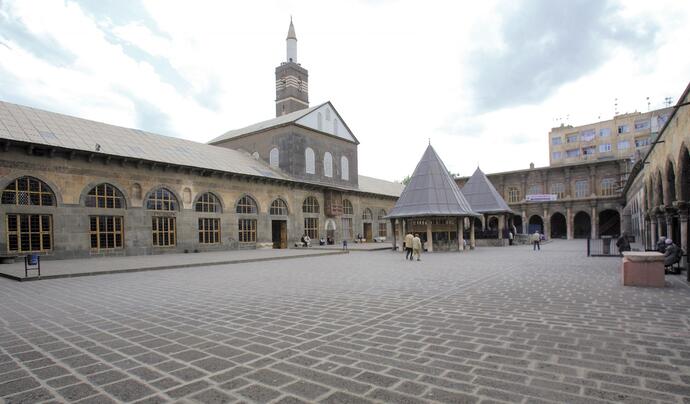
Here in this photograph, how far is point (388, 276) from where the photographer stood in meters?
10.8

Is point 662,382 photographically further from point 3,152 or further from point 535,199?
point 535,199

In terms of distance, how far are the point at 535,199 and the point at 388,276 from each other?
3971cm

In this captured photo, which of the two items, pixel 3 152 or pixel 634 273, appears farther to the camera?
pixel 3 152

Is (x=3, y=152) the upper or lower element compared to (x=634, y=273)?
upper

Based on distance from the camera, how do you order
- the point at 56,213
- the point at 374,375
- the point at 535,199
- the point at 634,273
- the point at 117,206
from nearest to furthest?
1. the point at 374,375
2. the point at 634,273
3. the point at 56,213
4. the point at 117,206
5. the point at 535,199

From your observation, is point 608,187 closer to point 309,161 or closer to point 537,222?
point 537,222

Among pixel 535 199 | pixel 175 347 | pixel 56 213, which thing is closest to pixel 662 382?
A: pixel 175 347

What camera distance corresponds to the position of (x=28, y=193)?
53.6ft

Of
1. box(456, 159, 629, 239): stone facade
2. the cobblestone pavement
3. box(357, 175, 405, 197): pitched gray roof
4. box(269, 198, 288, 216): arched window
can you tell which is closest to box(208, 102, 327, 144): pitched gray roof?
box(269, 198, 288, 216): arched window

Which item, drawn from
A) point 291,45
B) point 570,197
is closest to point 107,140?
point 291,45

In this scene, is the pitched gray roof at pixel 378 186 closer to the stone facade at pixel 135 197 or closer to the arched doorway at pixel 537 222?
Answer: the stone facade at pixel 135 197

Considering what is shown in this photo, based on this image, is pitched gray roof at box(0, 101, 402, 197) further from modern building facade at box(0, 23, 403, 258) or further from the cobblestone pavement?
the cobblestone pavement

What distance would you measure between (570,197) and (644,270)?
4009 cm

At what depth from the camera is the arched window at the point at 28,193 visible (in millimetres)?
15797
